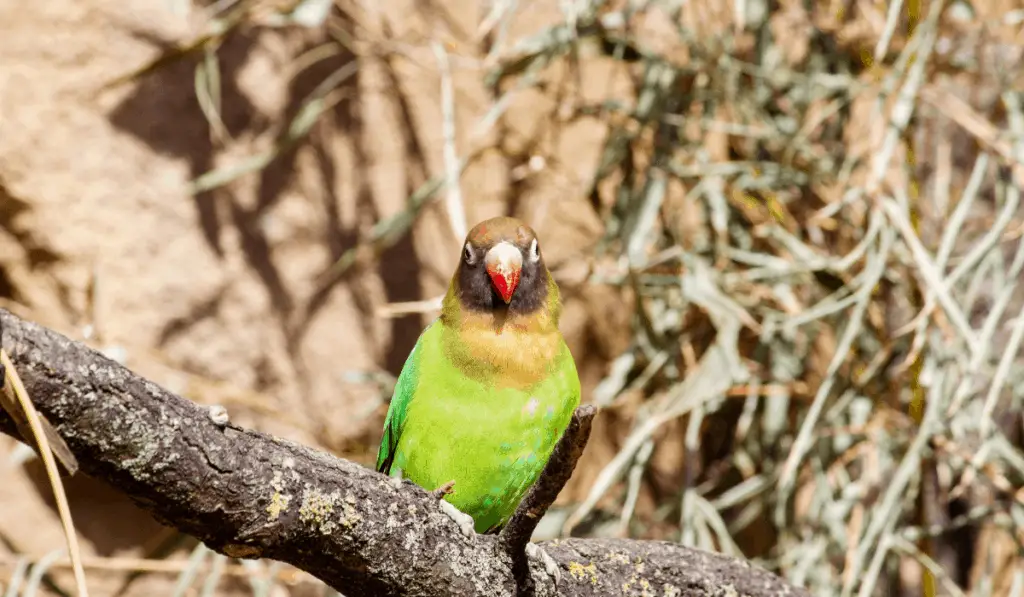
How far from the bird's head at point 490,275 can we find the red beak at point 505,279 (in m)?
0.02

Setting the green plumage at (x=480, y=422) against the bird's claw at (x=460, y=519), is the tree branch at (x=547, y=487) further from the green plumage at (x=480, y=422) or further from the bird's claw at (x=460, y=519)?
the green plumage at (x=480, y=422)

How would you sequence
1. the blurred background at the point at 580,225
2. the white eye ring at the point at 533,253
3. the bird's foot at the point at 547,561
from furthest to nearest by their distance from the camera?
the blurred background at the point at 580,225 → the white eye ring at the point at 533,253 → the bird's foot at the point at 547,561

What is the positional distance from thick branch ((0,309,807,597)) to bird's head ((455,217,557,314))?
607mm

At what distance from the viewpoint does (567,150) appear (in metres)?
3.75

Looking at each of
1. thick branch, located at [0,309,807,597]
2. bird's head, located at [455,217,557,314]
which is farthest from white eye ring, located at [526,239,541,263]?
thick branch, located at [0,309,807,597]

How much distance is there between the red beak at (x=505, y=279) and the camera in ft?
7.15

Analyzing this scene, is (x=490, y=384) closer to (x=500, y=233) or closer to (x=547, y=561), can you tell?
(x=500, y=233)

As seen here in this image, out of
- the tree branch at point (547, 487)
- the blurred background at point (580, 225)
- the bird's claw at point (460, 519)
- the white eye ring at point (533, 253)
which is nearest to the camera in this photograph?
the tree branch at point (547, 487)

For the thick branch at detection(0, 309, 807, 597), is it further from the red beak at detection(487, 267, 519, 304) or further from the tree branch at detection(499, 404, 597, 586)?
the red beak at detection(487, 267, 519, 304)

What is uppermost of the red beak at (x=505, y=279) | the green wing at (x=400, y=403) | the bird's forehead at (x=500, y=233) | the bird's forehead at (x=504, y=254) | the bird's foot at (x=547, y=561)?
the bird's forehead at (x=500, y=233)

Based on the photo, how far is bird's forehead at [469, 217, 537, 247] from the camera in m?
2.25

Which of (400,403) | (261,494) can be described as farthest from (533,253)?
(261,494)

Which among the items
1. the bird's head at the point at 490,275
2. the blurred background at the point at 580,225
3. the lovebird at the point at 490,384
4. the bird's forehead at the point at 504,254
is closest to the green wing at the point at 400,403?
the lovebird at the point at 490,384

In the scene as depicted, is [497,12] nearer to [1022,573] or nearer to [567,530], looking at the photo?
[567,530]
